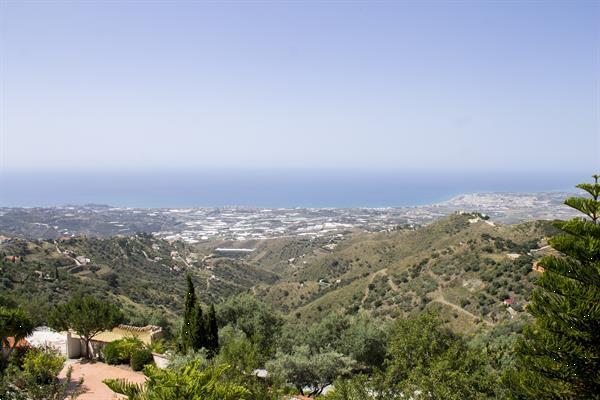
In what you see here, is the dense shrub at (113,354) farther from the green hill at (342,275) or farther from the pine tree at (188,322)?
the green hill at (342,275)

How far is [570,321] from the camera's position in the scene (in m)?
8.02

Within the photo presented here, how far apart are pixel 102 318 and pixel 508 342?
637 inches

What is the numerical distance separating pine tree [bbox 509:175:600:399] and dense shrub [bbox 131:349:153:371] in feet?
42.0

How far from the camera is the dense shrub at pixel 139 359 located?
16.3m

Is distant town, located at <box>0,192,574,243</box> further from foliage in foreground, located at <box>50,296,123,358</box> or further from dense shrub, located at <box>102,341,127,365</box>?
dense shrub, located at <box>102,341,127,365</box>

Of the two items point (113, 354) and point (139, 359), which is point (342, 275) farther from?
point (139, 359)

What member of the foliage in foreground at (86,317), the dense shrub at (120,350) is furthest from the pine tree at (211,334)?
the foliage in foreground at (86,317)

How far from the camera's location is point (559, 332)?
8.14m

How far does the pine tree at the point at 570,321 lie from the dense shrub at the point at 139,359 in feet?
42.0

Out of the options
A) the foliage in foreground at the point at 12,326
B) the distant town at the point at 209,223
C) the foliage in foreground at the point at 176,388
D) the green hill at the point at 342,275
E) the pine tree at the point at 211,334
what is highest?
the foliage in foreground at the point at 176,388

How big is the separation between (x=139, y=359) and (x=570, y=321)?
14.1 m

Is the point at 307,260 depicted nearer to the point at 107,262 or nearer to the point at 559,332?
the point at 107,262

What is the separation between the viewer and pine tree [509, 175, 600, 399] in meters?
7.68

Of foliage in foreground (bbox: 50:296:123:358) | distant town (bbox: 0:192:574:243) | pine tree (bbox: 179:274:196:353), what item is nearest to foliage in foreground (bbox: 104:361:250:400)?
pine tree (bbox: 179:274:196:353)
